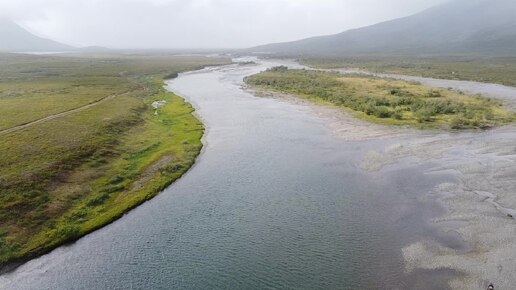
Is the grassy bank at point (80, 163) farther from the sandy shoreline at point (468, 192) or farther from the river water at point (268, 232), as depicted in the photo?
the sandy shoreline at point (468, 192)

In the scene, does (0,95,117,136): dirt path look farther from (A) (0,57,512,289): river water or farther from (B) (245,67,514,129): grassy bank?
(B) (245,67,514,129): grassy bank

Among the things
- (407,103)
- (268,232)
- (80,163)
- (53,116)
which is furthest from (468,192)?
(53,116)

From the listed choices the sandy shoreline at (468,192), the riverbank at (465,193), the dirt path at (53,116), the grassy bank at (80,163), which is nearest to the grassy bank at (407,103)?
the riverbank at (465,193)

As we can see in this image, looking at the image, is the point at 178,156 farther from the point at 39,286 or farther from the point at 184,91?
the point at 184,91

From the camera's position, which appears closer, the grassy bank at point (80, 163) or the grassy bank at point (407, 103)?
the grassy bank at point (80, 163)

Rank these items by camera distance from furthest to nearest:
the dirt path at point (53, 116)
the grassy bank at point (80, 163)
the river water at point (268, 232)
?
1. the dirt path at point (53, 116)
2. the grassy bank at point (80, 163)
3. the river water at point (268, 232)
